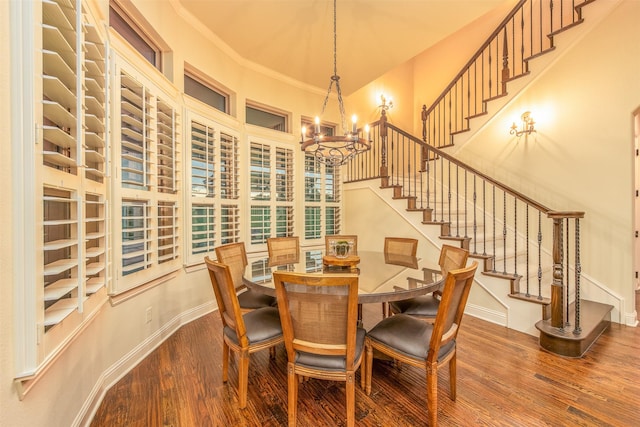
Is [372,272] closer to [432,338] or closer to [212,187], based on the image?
[432,338]

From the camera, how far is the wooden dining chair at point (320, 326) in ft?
4.72

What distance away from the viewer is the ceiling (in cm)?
291

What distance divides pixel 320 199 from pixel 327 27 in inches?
98.7

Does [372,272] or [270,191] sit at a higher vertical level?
[270,191]

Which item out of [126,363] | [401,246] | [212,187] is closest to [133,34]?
[212,187]

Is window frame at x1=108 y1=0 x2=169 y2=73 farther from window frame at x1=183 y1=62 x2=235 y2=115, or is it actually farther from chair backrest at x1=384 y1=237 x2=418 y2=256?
chair backrest at x1=384 y1=237 x2=418 y2=256

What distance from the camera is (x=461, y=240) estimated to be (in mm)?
3387

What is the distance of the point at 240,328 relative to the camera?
5.82ft

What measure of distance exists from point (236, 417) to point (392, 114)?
593 centimetres

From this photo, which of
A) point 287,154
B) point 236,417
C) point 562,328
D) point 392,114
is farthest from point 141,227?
point 392,114

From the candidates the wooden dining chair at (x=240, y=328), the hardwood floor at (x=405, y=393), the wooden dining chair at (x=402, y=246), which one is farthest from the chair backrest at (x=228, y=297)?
the wooden dining chair at (x=402, y=246)

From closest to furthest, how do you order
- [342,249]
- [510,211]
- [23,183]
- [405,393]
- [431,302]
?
[23,183]
[405,393]
[431,302]
[342,249]
[510,211]

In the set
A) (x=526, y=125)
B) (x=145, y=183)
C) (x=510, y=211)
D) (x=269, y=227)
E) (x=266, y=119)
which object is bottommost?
(x=269, y=227)

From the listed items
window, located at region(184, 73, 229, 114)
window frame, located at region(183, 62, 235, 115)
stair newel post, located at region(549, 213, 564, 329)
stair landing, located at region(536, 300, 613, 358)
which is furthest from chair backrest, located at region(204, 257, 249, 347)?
stair newel post, located at region(549, 213, 564, 329)
